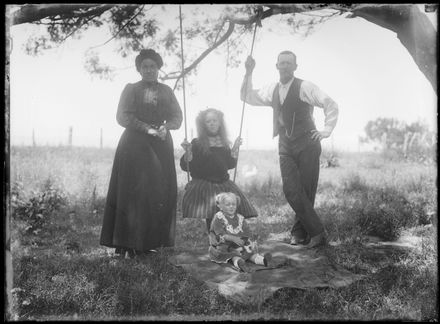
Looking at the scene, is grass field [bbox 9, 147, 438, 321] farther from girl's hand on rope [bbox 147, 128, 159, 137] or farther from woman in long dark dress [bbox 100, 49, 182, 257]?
girl's hand on rope [bbox 147, 128, 159, 137]

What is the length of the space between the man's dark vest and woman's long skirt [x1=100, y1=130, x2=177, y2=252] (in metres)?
1.26

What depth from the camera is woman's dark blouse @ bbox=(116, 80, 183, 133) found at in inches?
193

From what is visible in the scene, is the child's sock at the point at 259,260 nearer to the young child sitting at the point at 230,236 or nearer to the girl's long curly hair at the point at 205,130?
the young child sitting at the point at 230,236

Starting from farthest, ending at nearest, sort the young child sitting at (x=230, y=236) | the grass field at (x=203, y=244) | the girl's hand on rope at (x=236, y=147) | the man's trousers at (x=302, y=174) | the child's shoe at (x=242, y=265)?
the man's trousers at (x=302, y=174)
the girl's hand on rope at (x=236, y=147)
the young child sitting at (x=230, y=236)
the child's shoe at (x=242, y=265)
the grass field at (x=203, y=244)

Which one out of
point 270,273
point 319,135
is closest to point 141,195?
point 270,273

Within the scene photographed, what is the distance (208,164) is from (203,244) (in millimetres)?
897

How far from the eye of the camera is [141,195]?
496 cm

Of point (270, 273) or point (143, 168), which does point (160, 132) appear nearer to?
point (143, 168)

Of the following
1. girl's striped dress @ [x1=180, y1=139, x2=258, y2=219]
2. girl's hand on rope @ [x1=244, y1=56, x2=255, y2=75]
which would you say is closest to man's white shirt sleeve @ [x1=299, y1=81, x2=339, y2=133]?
girl's hand on rope @ [x1=244, y1=56, x2=255, y2=75]

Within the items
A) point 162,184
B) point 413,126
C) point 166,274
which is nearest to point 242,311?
point 166,274

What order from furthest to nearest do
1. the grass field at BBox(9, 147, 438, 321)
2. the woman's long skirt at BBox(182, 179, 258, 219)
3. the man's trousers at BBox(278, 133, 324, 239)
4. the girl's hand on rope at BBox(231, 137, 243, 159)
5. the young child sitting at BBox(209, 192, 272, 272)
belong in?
the man's trousers at BBox(278, 133, 324, 239)
the girl's hand on rope at BBox(231, 137, 243, 159)
the woman's long skirt at BBox(182, 179, 258, 219)
the young child sitting at BBox(209, 192, 272, 272)
the grass field at BBox(9, 147, 438, 321)

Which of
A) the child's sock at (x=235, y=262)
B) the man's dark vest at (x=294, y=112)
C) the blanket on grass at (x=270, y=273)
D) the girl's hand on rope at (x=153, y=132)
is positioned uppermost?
the man's dark vest at (x=294, y=112)

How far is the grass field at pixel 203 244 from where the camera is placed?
4.17m

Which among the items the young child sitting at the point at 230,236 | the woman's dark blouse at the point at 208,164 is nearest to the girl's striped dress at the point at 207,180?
the woman's dark blouse at the point at 208,164
